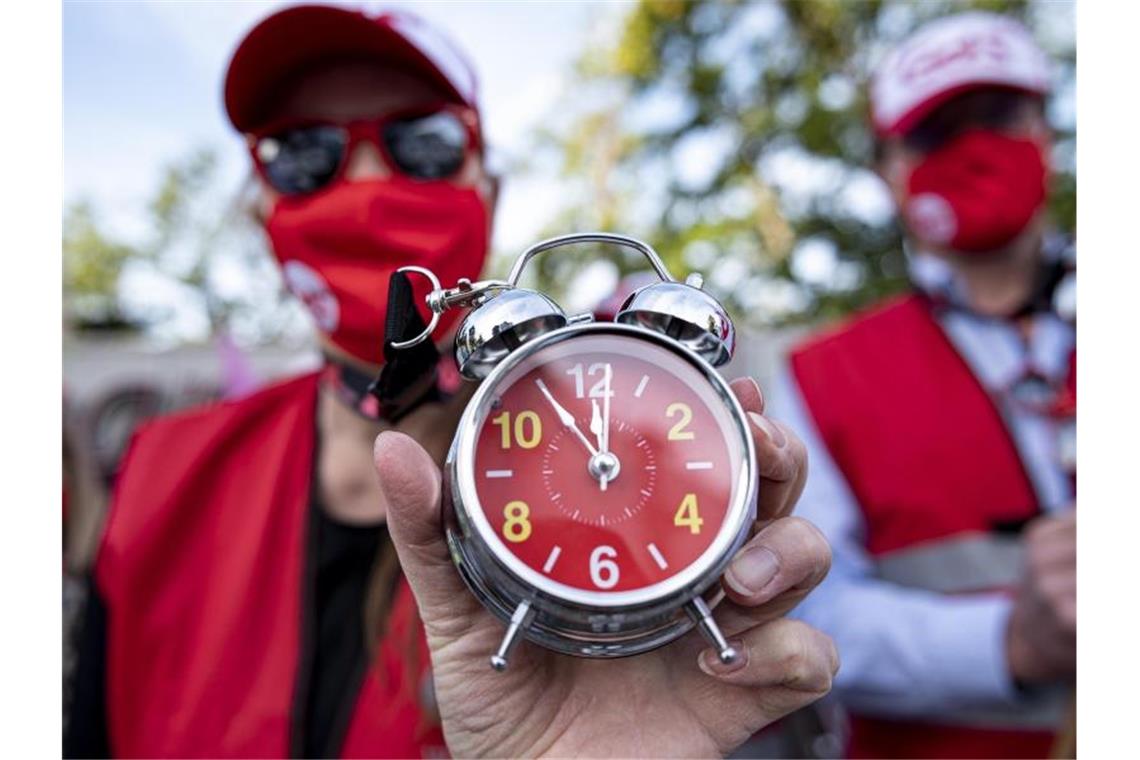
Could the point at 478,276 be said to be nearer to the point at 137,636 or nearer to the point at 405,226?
the point at 405,226

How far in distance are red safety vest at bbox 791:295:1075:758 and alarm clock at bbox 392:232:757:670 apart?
1368mm

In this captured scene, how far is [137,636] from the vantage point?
5.69ft

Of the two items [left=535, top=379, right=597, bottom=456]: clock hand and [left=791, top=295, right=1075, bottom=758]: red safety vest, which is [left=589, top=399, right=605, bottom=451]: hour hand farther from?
[left=791, top=295, right=1075, bottom=758]: red safety vest

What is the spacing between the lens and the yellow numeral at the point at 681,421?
40.7 inches

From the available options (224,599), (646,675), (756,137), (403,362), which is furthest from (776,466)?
(756,137)

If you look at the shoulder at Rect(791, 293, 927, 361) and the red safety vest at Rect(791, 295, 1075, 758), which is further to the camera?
the shoulder at Rect(791, 293, 927, 361)

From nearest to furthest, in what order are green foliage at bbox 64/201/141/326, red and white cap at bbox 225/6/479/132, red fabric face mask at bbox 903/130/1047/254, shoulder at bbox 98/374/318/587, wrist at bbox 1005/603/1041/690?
1. red and white cap at bbox 225/6/479/132
2. shoulder at bbox 98/374/318/587
3. wrist at bbox 1005/603/1041/690
4. red fabric face mask at bbox 903/130/1047/254
5. green foliage at bbox 64/201/141/326

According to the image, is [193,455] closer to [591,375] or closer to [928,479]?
[591,375]

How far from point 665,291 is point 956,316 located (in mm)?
1711

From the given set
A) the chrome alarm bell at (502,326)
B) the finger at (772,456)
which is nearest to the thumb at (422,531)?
the chrome alarm bell at (502,326)

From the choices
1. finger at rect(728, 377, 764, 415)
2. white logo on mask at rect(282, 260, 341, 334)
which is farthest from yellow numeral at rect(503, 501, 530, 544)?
white logo on mask at rect(282, 260, 341, 334)

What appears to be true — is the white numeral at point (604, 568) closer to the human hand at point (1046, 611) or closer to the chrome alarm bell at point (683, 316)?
the chrome alarm bell at point (683, 316)

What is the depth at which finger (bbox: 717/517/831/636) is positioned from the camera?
1.01 m
